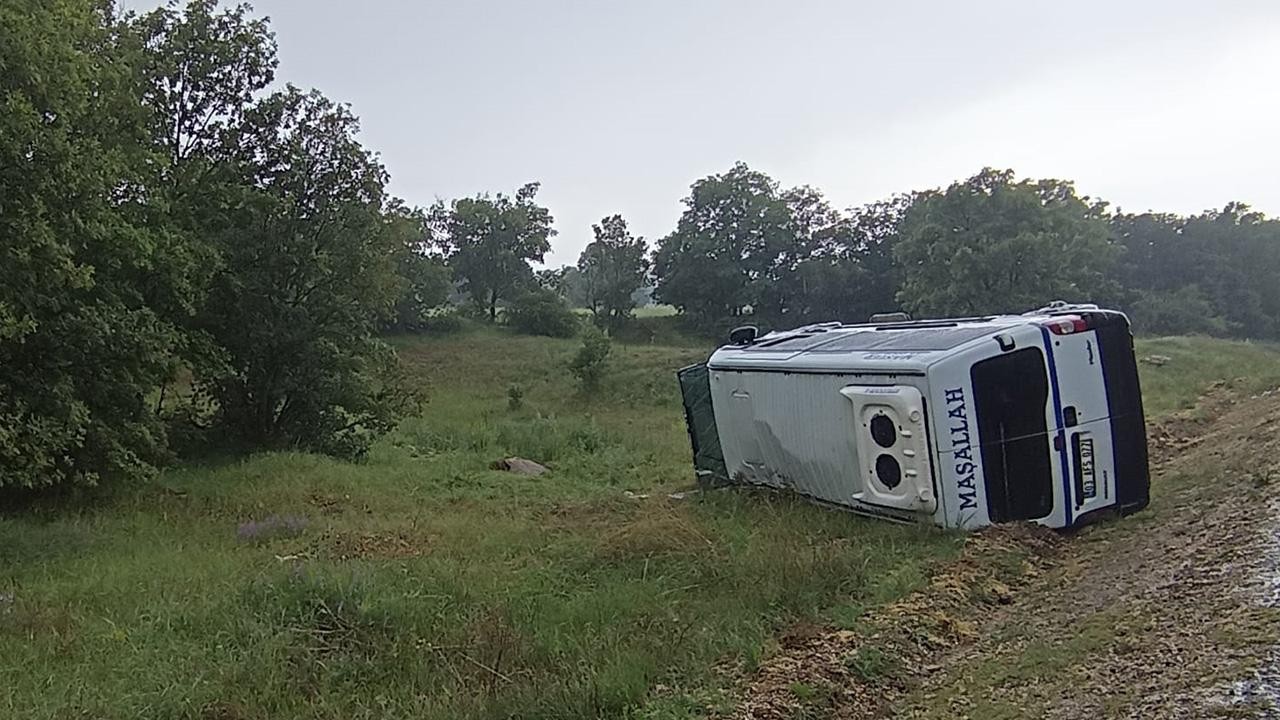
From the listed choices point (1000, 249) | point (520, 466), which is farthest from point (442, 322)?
point (520, 466)

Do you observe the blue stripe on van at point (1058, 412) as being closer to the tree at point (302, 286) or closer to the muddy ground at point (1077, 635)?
the muddy ground at point (1077, 635)

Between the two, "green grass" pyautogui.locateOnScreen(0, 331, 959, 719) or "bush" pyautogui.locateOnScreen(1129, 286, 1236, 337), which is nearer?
"green grass" pyautogui.locateOnScreen(0, 331, 959, 719)

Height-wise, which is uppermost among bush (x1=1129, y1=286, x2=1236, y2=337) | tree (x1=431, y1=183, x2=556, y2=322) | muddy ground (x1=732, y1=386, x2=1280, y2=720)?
tree (x1=431, y1=183, x2=556, y2=322)

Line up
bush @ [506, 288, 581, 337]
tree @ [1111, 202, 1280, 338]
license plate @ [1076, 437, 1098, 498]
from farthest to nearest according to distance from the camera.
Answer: tree @ [1111, 202, 1280, 338], bush @ [506, 288, 581, 337], license plate @ [1076, 437, 1098, 498]

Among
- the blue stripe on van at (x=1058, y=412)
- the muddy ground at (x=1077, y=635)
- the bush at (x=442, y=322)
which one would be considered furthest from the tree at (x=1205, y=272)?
the muddy ground at (x=1077, y=635)

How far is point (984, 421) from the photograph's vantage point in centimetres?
704

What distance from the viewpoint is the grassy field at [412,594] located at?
4801 millimetres

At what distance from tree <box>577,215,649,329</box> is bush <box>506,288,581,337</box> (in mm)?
5532

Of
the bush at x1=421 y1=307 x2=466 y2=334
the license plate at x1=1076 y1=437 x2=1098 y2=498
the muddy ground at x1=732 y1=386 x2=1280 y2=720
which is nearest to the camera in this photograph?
the muddy ground at x1=732 y1=386 x2=1280 y2=720

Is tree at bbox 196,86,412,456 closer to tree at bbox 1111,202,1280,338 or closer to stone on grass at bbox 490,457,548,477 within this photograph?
stone on grass at bbox 490,457,548,477

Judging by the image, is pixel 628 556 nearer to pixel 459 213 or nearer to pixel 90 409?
pixel 90 409

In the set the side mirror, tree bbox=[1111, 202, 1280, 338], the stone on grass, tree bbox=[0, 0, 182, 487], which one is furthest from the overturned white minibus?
tree bbox=[1111, 202, 1280, 338]

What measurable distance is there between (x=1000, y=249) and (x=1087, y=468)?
119ft

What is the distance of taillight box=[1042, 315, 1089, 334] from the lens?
24.1 feet
